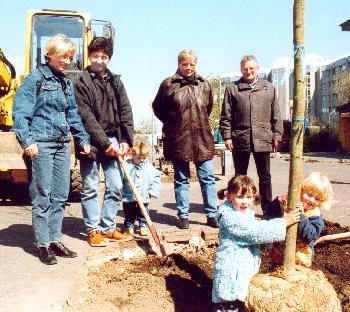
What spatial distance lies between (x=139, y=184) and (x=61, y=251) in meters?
1.26

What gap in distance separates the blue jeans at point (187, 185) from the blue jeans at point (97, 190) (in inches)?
32.5

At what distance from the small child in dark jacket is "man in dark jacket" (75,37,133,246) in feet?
6.23

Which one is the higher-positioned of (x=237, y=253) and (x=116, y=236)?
(x=237, y=253)

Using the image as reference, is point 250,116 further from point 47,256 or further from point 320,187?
point 47,256

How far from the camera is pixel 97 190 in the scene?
16.5 ft

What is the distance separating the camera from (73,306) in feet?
11.1

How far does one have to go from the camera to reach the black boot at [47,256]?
4375mm

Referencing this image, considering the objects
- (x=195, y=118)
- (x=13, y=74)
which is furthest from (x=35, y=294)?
(x=13, y=74)

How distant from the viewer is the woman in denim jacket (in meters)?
4.29

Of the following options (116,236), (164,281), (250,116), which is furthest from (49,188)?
(250,116)

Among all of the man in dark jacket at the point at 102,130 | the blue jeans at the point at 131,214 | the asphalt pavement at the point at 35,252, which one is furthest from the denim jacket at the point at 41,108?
the blue jeans at the point at 131,214

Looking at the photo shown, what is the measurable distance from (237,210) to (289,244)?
426 millimetres

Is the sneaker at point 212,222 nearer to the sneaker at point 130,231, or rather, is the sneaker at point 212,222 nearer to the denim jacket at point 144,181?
the denim jacket at point 144,181

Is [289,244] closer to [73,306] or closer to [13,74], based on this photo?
[73,306]
